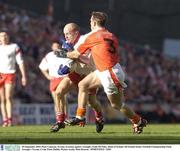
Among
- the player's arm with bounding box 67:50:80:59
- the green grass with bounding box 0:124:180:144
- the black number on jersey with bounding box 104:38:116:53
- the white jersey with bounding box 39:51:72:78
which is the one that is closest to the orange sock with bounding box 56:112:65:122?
the green grass with bounding box 0:124:180:144

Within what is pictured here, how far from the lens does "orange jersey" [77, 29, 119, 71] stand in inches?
583

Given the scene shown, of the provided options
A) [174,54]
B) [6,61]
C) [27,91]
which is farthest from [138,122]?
[174,54]

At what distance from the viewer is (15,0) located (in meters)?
35.3

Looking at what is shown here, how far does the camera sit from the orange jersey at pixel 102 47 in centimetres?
1480

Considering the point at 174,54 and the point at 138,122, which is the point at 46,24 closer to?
the point at 174,54

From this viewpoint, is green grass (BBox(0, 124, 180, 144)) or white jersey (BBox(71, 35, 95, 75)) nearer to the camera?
green grass (BBox(0, 124, 180, 144))

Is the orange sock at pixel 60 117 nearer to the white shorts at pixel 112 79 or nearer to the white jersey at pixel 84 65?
the white jersey at pixel 84 65

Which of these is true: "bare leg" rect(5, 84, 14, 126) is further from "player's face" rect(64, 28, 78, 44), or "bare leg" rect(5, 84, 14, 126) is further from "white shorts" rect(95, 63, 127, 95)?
"white shorts" rect(95, 63, 127, 95)

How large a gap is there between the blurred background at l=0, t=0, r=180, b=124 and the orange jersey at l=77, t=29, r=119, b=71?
12055mm

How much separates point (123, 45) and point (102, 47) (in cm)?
2171

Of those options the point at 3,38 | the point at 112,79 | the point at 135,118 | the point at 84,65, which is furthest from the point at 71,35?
the point at 3,38

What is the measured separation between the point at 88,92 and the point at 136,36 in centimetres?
2246

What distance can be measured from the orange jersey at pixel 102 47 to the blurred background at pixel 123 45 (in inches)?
475

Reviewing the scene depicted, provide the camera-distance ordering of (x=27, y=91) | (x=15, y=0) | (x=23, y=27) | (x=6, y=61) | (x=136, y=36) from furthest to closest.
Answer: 1. (x=136, y=36)
2. (x=15, y=0)
3. (x=23, y=27)
4. (x=27, y=91)
5. (x=6, y=61)
